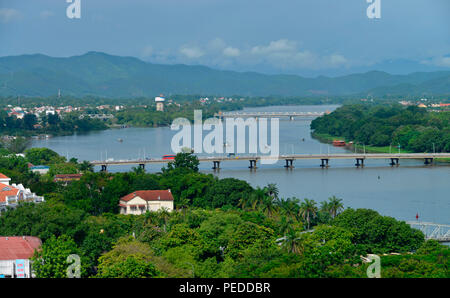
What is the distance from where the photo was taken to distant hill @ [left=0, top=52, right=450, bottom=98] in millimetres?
111875

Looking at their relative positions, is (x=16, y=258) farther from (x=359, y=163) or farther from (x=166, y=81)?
(x=166, y=81)

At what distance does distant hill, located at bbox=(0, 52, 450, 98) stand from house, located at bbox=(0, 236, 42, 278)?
10042cm

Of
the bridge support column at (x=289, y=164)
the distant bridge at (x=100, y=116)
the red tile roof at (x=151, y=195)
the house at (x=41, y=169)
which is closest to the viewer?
the red tile roof at (x=151, y=195)

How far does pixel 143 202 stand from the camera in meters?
13.3

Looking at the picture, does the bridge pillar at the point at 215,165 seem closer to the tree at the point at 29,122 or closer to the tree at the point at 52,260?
the tree at the point at 52,260

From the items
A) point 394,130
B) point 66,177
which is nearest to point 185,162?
point 66,177

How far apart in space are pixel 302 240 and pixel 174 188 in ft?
22.6

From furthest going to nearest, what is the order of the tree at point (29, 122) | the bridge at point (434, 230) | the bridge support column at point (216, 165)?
1. the tree at point (29, 122)
2. the bridge support column at point (216, 165)
3. the bridge at point (434, 230)

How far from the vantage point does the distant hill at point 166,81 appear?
112 meters

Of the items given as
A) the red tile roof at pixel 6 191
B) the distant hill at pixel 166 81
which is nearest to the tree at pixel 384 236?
the red tile roof at pixel 6 191

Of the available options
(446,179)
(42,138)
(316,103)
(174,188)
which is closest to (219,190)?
(174,188)

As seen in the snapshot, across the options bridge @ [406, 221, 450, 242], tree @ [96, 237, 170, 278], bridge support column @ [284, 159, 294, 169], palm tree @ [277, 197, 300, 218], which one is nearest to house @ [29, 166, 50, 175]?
bridge support column @ [284, 159, 294, 169]

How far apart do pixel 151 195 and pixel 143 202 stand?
0.29 metres
